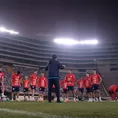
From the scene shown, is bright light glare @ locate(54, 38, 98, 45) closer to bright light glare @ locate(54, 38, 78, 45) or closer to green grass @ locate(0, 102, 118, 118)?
bright light glare @ locate(54, 38, 78, 45)

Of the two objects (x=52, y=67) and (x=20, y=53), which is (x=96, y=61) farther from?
(x=52, y=67)

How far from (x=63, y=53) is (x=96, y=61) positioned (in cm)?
665

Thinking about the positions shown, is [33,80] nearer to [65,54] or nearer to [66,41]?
[65,54]

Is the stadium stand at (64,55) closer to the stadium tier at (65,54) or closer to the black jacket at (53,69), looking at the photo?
the stadium tier at (65,54)

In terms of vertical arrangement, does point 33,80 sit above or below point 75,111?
above

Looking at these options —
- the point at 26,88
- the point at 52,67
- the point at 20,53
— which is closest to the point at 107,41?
the point at 20,53

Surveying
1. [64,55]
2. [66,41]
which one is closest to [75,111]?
[64,55]

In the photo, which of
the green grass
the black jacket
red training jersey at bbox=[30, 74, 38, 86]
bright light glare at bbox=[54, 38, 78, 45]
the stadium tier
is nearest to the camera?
the green grass

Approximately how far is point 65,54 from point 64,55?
0.32 metres

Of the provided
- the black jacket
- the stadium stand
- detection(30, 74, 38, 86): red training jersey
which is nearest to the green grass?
the black jacket

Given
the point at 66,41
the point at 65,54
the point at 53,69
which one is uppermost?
the point at 66,41

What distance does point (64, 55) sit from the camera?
4834 cm

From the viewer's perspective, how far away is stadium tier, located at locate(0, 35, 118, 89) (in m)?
41.5

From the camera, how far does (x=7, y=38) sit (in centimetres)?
4266
